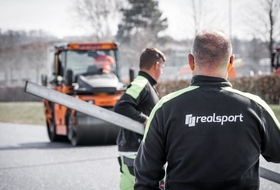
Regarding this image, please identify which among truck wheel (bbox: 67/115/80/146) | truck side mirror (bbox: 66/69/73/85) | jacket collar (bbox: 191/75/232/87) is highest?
jacket collar (bbox: 191/75/232/87)

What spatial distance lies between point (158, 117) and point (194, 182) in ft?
1.25

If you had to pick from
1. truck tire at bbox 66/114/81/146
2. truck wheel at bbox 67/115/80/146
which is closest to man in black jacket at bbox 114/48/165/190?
truck tire at bbox 66/114/81/146

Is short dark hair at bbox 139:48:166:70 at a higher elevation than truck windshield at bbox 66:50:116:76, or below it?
higher

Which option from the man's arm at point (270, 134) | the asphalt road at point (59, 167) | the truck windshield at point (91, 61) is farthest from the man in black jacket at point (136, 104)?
the truck windshield at point (91, 61)

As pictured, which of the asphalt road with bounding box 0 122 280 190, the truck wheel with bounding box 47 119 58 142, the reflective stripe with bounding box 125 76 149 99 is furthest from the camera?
the truck wheel with bounding box 47 119 58 142

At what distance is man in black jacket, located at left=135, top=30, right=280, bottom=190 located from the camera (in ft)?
9.84

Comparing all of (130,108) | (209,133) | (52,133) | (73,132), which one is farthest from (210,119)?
(52,133)

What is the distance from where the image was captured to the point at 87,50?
1596 cm

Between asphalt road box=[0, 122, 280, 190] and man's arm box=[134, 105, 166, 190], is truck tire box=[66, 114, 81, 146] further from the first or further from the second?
man's arm box=[134, 105, 166, 190]

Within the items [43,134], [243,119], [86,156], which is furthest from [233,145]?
[43,134]

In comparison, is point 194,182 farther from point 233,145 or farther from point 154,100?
point 154,100

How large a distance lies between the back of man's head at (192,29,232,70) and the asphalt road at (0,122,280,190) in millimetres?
5077

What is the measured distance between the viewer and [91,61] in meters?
16.0

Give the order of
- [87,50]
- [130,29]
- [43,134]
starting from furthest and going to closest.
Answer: [130,29] → [43,134] → [87,50]
